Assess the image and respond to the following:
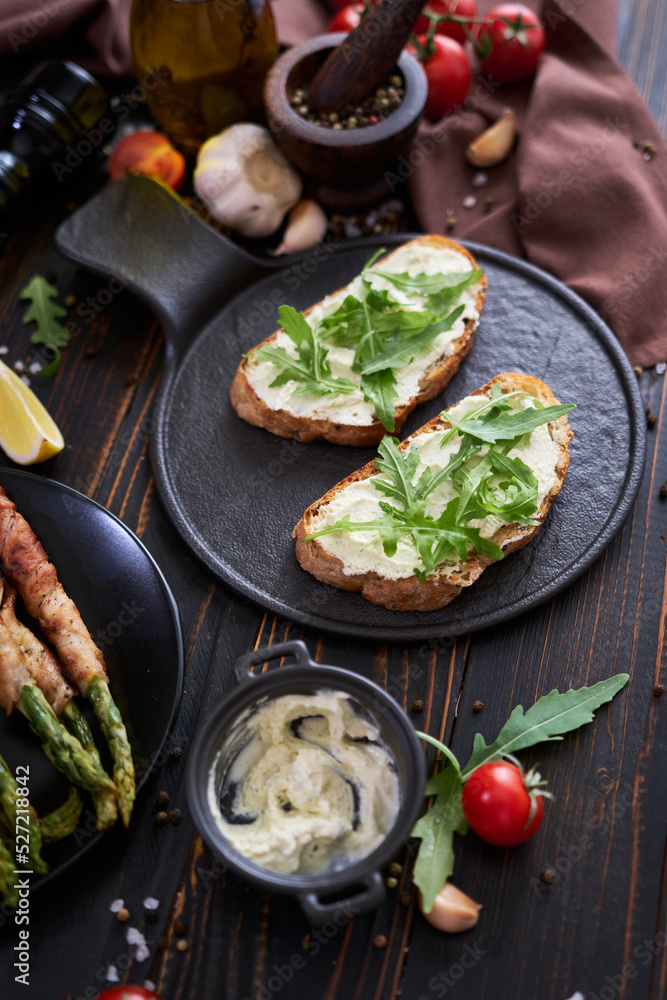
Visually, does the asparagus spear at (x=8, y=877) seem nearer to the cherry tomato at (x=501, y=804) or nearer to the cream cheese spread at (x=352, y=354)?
the cherry tomato at (x=501, y=804)

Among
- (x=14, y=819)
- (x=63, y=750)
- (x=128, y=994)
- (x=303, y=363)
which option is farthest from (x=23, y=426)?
(x=128, y=994)

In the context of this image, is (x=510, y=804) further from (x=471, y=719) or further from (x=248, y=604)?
(x=248, y=604)

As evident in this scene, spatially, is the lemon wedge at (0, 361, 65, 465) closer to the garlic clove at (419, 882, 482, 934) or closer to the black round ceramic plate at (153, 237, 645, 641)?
the black round ceramic plate at (153, 237, 645, 641)

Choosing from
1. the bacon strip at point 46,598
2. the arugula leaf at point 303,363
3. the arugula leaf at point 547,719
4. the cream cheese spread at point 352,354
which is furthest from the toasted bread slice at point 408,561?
the bacon strip at point 46,598

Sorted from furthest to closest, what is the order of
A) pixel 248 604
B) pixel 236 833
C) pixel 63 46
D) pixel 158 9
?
pixel 63 46 < pixel 158 9 < pixel 248 604 < pixel 236 833

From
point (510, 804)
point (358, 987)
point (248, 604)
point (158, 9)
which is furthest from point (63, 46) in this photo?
point (358, 987)

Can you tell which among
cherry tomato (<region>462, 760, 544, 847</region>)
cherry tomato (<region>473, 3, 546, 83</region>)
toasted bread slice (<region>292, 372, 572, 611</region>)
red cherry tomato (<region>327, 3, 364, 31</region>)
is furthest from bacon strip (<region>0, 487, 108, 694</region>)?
cherry tomato (<region>473, 3, 546, 83</region>)
